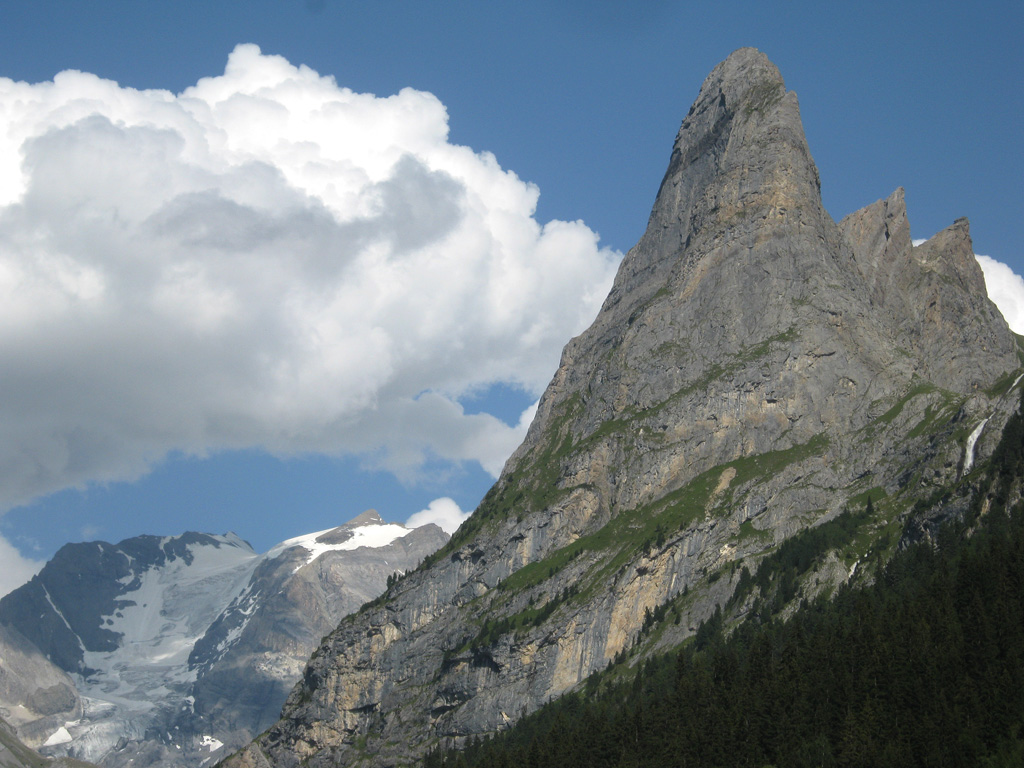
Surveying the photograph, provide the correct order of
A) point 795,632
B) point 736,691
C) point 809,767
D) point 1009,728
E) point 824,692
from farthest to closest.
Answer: point 795,632 → point 736,691 → point 824,692 → point 809,767 → point 1009,728

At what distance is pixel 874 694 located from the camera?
16300cm

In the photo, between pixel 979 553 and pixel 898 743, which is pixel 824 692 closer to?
pixel 898 743

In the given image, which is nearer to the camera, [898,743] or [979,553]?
[898,743]

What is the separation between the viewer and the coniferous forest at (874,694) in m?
149

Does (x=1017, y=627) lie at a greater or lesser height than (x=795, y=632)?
lesser

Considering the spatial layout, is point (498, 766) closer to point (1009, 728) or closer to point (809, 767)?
point (809, 767)

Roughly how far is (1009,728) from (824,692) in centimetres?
2896

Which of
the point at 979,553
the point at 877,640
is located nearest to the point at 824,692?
the point at 877,640

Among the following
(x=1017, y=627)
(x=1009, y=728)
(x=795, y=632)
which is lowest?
(x=1009, y=728)

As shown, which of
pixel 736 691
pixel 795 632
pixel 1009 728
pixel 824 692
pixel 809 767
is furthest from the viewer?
pixel 795 632

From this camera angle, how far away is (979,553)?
602 ft

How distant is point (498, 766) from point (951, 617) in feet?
253

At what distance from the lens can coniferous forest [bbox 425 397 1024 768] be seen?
149 m

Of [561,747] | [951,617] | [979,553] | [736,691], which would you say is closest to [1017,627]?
[951,617]
